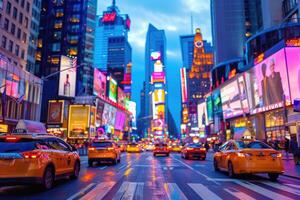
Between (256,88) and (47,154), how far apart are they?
54396mm

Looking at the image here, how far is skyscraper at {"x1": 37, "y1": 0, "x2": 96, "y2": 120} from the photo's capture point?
106m

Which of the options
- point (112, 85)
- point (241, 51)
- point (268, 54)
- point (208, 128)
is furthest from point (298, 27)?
point (112, 85)

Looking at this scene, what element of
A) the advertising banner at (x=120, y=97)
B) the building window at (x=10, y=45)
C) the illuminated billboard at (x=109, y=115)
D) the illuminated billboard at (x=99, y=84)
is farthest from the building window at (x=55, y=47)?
the building window at (x=10, y=45)

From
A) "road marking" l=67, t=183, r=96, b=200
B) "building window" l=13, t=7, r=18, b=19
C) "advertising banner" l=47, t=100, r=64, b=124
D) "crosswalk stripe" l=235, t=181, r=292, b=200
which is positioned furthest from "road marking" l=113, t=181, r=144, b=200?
"advertising banner" l=47, t=100, r=64, b=124

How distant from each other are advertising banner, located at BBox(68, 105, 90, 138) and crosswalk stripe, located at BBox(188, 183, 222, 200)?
77778 mm

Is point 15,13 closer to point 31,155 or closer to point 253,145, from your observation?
point 253,145

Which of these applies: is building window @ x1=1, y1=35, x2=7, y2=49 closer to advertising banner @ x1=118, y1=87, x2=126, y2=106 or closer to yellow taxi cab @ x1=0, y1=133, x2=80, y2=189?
yellow taxi cab @ x1=0, y1=133, x2=80, y2=189

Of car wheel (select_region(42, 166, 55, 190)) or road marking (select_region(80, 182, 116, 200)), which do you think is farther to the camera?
car wheel (select_region(42, 166, 55, 190))

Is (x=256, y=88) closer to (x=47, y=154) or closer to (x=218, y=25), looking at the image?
(x=47, y=154)

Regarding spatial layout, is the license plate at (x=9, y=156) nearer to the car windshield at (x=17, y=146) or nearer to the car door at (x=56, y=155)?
the car windshield at (x=17, y=146)

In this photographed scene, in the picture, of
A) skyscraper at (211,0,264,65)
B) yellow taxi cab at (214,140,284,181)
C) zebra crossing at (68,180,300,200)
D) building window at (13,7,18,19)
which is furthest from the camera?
skyscraper at (211,0,264,65)

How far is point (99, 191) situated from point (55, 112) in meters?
75.2

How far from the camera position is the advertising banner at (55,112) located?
267 ft


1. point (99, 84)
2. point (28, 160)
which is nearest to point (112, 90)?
point (99, 84)
